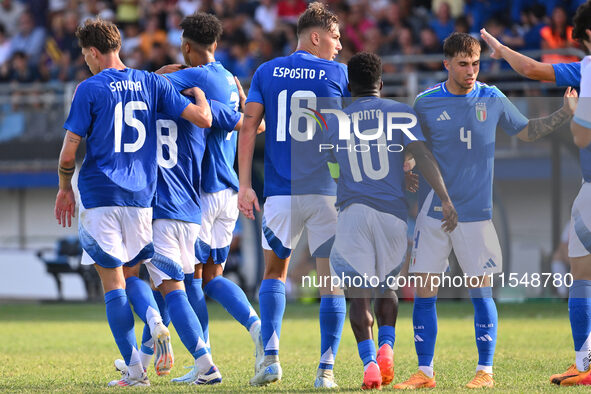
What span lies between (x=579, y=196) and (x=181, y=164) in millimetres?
2690

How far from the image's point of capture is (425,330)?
6.01m

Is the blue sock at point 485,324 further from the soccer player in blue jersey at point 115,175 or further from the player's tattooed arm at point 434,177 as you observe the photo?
the soccer player in blue jersey at point 115,175

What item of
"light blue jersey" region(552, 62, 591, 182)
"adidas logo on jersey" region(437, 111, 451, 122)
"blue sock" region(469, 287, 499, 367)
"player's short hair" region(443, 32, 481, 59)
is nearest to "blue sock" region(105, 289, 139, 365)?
"blue sock" region(469, 287, 499, 367)

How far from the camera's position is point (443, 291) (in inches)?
251

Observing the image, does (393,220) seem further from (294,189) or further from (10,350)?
(10,350)

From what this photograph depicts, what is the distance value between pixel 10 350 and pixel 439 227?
16.5 feet

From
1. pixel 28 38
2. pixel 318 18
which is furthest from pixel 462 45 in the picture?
pixel 28 38

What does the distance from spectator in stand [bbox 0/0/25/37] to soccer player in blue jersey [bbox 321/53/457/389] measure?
17.9 m

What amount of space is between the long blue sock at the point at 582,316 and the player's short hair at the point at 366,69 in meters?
1.88

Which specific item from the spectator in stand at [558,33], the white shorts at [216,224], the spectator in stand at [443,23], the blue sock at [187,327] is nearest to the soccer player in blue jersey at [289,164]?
the blue sock at [187,327]

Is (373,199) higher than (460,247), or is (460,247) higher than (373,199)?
(373,199)

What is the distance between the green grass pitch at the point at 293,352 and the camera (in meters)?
6.49

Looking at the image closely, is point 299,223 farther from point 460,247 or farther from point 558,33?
point 558,33

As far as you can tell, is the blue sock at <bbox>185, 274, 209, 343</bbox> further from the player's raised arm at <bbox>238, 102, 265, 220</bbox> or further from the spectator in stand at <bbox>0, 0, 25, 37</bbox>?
the spectator in stand at <bbox>0, 0, 25, 37</bbox>
